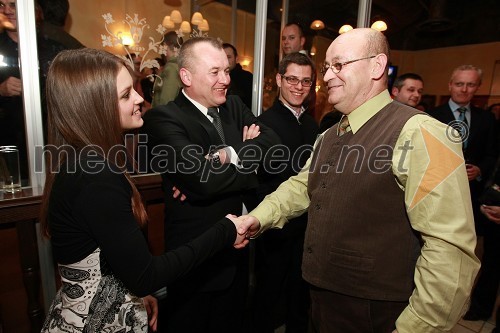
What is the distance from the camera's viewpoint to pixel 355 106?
4.35 ft

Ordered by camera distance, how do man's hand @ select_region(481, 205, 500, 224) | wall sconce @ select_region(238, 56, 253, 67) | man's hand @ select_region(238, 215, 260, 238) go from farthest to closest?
wall sconce @ select_region(238, 56, 253, 67) < man's hand @ select_region(481, 205, 500, 224) < man's hand @ select_region(238, 215, 260, 238)

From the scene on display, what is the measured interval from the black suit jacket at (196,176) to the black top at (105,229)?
0.52 meters

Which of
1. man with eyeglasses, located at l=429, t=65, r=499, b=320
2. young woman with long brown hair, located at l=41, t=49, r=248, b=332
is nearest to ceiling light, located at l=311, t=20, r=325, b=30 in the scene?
man with eyeglasses, located at l=429, t=65, r=499, b=320

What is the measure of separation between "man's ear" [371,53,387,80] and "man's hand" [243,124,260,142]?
82cm

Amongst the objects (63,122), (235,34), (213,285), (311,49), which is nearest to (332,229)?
(213,285)

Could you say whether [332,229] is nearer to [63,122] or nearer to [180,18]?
[63,122]

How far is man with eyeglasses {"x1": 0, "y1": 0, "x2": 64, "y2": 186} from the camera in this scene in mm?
1890

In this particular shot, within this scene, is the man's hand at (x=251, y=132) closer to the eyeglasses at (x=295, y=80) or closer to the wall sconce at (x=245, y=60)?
the eyeglasses at (x=295, y=80)

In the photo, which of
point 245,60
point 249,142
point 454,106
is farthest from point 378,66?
point 454,106

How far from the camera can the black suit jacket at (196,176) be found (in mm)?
1568

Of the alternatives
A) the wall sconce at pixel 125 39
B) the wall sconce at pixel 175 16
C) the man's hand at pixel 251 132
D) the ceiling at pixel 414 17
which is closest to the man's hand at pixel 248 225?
the man's hand at pixel 251 132

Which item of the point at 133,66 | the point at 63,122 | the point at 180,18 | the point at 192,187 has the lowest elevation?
the point at 192,187

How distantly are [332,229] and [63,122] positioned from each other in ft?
3.47

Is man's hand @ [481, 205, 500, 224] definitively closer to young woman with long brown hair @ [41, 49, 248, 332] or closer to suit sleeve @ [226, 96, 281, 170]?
suit sleeve @ [226, 96, 281, 170]
